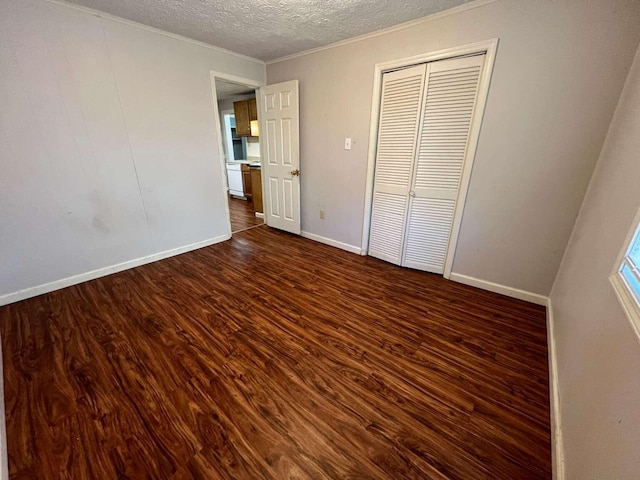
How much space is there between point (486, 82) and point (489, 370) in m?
2.11

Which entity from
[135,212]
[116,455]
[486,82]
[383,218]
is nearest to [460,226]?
[383,218]

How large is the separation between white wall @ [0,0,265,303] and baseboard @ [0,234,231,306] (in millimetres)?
39

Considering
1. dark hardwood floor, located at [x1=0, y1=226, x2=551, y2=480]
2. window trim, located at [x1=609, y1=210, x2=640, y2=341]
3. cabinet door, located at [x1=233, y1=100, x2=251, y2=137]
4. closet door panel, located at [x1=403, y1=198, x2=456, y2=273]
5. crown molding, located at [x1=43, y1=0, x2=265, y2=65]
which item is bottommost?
dark hardwood floor, located at [x1=0, y1=226, x2=551, y2=480]

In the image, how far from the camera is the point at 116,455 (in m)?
1.14

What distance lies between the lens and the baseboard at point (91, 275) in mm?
2200

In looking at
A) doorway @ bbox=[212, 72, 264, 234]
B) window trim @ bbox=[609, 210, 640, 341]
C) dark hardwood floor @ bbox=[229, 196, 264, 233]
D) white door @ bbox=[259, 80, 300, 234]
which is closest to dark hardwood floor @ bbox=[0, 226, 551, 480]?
window trim @ bbox=[609, 210, 640, 341]

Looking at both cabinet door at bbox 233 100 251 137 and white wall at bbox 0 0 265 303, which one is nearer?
white wall at bbox 0 0 265 303

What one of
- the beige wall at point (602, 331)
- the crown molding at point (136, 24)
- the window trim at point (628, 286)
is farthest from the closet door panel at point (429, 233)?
the crown molding at point (136, 24)

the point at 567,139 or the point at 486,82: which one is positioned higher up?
the point at 486,82

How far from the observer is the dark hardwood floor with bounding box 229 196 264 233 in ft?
14.1

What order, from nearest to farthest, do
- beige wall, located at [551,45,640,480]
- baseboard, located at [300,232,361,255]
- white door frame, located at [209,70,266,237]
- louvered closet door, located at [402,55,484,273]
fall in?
beige wall, located at [551,45,640,480]
louvered closet door, located at [402,55,484,273]
white door frame, located at [209,70,266,237]
baseboard, located at [300,232,361,255]

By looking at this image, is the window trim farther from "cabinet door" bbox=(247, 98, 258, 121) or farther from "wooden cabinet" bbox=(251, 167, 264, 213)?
"cabinet door" bbox=(247, 98, 258, 121)

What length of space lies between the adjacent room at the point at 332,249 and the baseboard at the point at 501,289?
16 mm

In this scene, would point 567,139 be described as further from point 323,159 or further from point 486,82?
point 323,159
